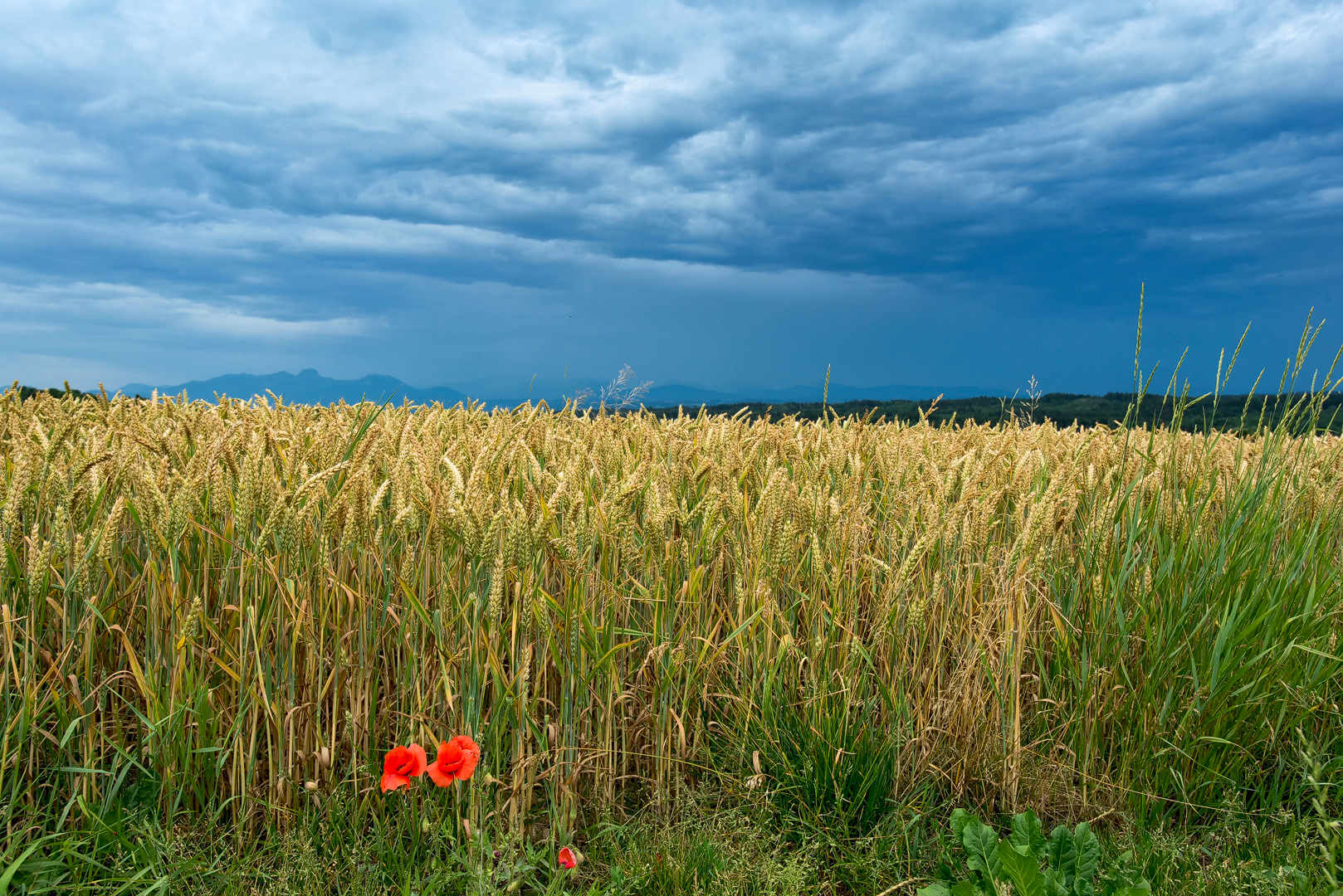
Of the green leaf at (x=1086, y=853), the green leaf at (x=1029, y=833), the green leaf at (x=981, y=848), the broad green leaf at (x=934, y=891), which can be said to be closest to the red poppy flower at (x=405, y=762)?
the broad green leaf at (x=934, y=891)

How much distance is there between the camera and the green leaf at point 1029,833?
1.92m

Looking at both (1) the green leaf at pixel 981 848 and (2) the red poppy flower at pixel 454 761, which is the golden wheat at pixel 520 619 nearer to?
(2) the red poppy flower at pixel 454 761

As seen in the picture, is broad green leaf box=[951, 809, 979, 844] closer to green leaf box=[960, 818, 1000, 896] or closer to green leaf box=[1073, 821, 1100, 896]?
green leaf box=[960, 818, 1000, 896]

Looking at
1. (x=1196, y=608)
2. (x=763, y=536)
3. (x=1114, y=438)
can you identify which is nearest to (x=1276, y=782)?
(x=1196, y=608)

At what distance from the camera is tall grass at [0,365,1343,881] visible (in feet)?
6.35

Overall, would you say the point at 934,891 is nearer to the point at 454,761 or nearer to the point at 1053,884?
the point at 1053,884

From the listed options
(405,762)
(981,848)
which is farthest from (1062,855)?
(405,762)

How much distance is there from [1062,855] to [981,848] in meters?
0.25

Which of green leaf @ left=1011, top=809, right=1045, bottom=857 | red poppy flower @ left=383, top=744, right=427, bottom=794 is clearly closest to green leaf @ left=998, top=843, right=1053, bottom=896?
green leaf @ left=1011, top=809, right=1045, bottom=857

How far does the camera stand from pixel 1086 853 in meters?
1.91

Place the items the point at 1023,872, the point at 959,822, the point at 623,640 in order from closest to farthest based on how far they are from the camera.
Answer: the point at 1023,872
the point at 959,822
the point at 623,640

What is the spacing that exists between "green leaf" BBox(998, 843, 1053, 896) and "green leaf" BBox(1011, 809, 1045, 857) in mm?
175

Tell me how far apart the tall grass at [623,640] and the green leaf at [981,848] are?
0.27 meters

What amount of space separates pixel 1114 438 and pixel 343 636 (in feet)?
13.0
